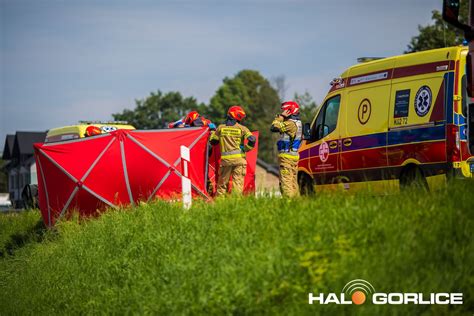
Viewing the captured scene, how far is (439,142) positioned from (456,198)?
16.4ft

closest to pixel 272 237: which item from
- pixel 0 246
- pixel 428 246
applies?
pixel 428 246

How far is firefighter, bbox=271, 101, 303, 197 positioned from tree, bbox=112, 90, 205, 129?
101430mm

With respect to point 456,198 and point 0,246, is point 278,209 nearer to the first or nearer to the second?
point 456,198

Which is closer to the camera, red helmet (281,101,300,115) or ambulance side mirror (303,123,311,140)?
red helmet (281,101,300,115)

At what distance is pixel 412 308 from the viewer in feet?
20.4

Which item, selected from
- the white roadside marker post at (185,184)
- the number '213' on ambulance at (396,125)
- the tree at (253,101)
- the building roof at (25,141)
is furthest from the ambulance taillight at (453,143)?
the tree at (253,101)

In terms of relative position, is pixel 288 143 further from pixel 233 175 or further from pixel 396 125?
pixel 396 125

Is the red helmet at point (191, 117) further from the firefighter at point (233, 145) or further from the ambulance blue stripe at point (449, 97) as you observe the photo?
the ambulance blue stripe at point (449, 97)

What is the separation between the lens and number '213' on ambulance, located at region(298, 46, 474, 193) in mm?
12234

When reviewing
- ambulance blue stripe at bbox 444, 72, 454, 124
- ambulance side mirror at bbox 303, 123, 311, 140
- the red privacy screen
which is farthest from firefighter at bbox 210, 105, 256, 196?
ambulance blue stripe at bbox 444, 72, 454, 124

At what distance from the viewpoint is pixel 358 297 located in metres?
6.43

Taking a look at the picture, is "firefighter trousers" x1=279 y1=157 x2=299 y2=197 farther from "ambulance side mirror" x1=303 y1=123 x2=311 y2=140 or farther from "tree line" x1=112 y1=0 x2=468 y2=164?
"tree line" x1=112 y1=0 x2=468 y2=164

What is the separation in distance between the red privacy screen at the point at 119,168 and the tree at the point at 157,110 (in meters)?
101

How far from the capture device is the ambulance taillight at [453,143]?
12.2 metres
